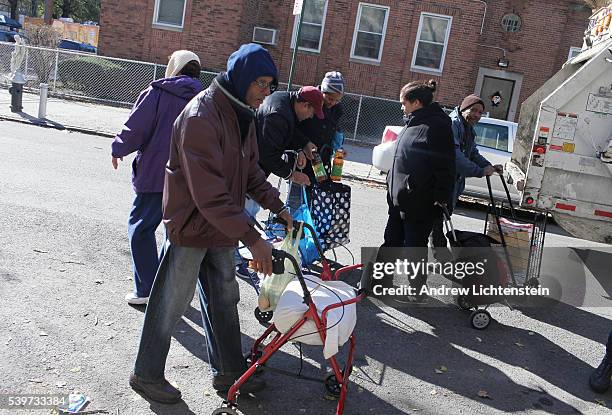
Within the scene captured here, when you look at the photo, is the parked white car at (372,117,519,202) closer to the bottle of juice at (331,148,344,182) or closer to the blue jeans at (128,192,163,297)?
the bottle of juice at (331,148,344,182)

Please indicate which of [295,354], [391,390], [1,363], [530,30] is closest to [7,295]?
[1,363]

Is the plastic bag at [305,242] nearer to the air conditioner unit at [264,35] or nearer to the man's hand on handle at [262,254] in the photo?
the man's hand on handle at [262,254]

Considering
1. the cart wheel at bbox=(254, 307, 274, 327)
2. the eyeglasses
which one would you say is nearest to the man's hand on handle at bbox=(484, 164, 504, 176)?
the cart wheel at bbox=(254, 307, 274, 327)

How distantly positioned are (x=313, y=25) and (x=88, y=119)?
29.9 feet

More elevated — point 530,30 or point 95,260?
point 530,30

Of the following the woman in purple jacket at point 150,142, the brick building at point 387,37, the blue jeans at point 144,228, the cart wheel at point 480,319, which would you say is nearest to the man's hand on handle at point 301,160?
the woman in purple jacket at point 150,142

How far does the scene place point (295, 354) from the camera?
4434 mm

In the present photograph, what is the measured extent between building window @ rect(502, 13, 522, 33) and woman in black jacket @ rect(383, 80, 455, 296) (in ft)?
55.4

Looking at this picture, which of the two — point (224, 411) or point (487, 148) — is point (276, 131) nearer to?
point (224, 411)

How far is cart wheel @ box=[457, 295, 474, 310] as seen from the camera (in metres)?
5.52

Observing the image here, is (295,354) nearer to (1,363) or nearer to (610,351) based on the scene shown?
(1,363)

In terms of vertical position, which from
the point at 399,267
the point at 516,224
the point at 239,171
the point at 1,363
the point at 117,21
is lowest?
the point at 1,363

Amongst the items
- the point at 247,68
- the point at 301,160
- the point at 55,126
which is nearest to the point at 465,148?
the point at 301,160

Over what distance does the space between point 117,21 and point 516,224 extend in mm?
18500
